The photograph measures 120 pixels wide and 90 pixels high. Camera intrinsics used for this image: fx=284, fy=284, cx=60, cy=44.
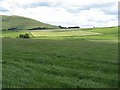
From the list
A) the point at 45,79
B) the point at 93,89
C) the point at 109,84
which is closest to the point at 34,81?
the point at 45,79

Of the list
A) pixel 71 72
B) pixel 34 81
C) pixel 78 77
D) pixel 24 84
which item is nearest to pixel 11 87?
pixel 24 84

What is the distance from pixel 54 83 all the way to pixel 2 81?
2.87m

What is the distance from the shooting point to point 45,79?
17.0 metres

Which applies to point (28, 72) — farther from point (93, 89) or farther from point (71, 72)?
point (93, 89)

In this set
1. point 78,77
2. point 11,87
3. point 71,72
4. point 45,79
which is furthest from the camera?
point 71,72

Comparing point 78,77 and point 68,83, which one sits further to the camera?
point 78,77

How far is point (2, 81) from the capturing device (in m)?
15.5

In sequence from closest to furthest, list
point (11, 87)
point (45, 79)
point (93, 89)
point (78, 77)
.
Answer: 1. point (11, 87)
2. point (93, 89)
3. point (45, 79)
4. point (78, 77)

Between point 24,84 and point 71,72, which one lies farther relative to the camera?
point 71,72

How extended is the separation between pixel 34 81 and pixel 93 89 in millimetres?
3344

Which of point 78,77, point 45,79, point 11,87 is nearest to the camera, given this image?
point 11,87

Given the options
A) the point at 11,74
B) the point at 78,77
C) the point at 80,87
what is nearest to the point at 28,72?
the point at 11,74

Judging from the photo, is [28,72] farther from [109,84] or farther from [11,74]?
[109,84]

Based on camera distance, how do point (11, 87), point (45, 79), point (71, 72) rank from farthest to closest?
1. point (71, 72)
2. point (45, 79)
3. point (11, 87)
